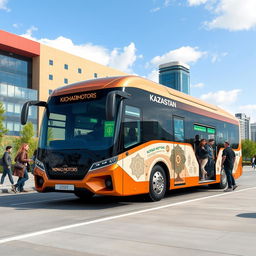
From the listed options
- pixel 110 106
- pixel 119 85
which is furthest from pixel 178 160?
pixel 110 106

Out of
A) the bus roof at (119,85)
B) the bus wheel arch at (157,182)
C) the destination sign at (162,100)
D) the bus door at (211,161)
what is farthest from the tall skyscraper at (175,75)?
the bus wheel arch at (157,182)

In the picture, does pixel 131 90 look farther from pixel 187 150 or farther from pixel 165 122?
pixel 187 150

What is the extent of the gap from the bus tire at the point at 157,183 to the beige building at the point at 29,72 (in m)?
51.2

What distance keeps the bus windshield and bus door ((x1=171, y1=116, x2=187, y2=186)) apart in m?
2.94

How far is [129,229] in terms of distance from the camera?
241 inches

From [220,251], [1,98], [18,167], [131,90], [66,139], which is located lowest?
[220,251]

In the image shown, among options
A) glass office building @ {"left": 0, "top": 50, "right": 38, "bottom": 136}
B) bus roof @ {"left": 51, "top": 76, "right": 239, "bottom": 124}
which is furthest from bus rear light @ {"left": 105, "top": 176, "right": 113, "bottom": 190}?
glass office building @ {"left": 0, "top": 50, "right": 38, "bottom": 136}

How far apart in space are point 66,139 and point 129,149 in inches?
66.3

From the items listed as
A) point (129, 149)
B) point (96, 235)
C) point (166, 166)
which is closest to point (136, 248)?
point (96, 235)

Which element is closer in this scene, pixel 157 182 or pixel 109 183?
pixel 109 183

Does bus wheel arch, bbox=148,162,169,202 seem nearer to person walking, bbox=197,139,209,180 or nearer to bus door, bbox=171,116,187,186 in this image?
bus door, bbox=171,116,187,186

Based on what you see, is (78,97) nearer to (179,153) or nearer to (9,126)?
(179,153)

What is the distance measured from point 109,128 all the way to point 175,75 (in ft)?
584

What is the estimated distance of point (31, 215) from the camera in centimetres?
781
